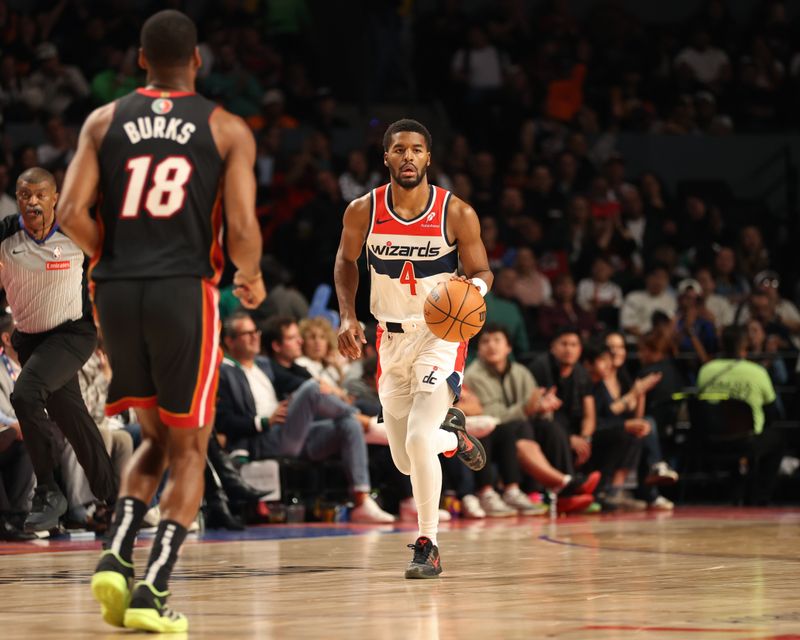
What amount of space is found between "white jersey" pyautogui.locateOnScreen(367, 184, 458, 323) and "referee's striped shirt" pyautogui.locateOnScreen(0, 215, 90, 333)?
2196 mm

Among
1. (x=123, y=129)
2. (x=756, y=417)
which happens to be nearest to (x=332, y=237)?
(x=756, y=417)

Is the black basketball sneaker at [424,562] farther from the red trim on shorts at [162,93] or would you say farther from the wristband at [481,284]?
the red trim on shorts at [162,93]

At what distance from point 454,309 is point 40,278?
288 cm

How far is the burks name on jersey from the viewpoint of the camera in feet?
16.1

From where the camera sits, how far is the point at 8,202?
43.1 feet

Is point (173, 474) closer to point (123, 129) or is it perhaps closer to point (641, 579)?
point (123, 129)

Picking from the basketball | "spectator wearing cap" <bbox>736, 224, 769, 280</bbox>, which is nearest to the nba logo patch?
the basketball

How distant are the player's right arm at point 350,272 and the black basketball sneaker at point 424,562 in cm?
101

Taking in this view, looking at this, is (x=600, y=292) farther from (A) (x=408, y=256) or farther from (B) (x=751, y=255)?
(A) (x=408, y=256)

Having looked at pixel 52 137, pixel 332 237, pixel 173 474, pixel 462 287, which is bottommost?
pixel 173 474

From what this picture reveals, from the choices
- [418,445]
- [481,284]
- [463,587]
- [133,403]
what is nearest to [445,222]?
[481,284]

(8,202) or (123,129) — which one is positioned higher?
(8,202)

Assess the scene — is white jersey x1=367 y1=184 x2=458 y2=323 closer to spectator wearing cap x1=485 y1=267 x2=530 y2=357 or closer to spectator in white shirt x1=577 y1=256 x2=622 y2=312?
spectator wearing cap x1=485 y1=267 x2=530 y2=357

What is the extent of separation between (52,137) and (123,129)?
373 inches
